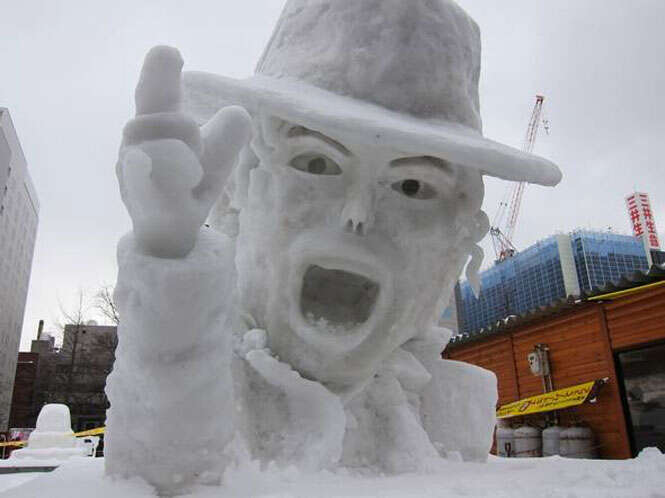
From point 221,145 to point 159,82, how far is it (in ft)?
0.77

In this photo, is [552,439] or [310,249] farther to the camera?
[552,439]

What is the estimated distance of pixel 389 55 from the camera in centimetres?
221

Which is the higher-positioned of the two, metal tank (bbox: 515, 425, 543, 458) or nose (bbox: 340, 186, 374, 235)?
nose (bbox: 340, 186, 374, 235)

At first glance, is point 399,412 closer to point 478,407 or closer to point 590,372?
point 478,407

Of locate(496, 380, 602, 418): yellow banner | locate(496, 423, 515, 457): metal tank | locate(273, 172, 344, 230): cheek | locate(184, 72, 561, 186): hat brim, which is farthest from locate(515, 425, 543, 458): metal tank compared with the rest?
locate(273, 172, 344, 230): cheek

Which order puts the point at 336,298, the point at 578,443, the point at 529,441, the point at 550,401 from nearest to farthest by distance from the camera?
the point at 336,298
the point at 578,443
the point at 550,401
the point at 529,441

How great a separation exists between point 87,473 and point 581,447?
776 cm

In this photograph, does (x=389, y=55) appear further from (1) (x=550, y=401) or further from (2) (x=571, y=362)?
(1) (x=550, y=401)

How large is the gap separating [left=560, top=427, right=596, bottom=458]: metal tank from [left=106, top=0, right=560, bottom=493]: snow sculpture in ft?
20.6

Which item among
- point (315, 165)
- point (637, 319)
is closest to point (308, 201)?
point (315, 165)

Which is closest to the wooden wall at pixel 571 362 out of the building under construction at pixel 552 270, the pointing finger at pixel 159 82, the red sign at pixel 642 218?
the pointing finger at pixel 159 82

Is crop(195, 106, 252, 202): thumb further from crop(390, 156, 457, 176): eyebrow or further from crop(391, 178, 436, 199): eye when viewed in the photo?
crop(391, 178, 436, 199): eye

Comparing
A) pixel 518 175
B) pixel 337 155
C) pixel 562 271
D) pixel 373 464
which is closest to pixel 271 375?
pixel 373 464

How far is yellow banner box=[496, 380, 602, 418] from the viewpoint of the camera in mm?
7891
